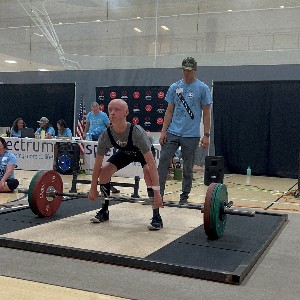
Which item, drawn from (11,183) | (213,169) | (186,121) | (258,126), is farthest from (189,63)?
(258,126)

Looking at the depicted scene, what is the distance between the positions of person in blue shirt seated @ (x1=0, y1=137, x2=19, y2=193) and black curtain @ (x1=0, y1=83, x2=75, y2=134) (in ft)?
16.6

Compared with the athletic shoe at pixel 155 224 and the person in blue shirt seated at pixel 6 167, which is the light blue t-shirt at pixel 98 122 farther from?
the athletic shoe at pixel 155 224

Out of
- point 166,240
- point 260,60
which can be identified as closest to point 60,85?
point 260,60

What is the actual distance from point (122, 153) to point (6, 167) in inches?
84.9

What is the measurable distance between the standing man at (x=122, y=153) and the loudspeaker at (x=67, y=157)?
3836mm

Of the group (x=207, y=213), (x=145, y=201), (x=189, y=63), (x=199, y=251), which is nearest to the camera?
(x=199, y=251)

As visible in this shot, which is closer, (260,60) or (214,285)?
(214,285)

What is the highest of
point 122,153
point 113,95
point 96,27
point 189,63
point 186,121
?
point 96,27

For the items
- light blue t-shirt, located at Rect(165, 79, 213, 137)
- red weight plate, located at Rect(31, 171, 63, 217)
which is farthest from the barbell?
light blue t-shirt, located at Rect(165, 79, 213, 137)

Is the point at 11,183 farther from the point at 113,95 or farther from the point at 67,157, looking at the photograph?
the point at 113,95

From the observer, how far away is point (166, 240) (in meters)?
3.08

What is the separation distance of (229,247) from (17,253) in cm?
137

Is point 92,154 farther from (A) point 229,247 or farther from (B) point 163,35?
(A) point 229,247

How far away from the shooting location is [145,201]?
335cm
